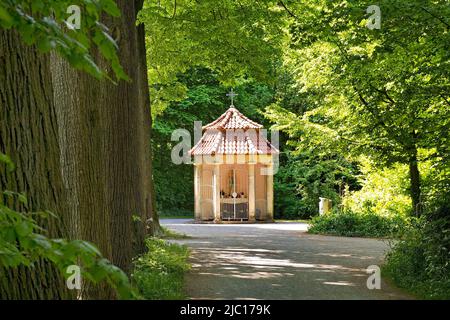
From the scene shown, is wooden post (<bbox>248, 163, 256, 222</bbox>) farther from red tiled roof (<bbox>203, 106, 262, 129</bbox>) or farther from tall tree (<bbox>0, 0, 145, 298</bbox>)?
tall tree (<bbox>0, 0, 145, 298</bbox>)

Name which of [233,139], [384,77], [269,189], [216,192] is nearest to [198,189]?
[216,192]

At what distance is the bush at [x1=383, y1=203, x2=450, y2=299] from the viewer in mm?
10141

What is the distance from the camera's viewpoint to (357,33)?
12.3 metres

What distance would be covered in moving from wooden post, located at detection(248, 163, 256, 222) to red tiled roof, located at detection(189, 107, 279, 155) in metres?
0.82

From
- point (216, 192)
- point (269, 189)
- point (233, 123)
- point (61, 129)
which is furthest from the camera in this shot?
point (233, 123)

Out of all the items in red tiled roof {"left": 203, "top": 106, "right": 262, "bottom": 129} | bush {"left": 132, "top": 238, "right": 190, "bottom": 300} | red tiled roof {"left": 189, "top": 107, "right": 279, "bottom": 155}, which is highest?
red tiled roof {"left": 203, "top": 106, "right": 262, "bottom": 129}

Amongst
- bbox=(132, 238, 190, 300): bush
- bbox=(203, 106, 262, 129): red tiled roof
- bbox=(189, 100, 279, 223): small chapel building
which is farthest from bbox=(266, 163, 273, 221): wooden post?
bbox=(132, 238, 190, 300): bush

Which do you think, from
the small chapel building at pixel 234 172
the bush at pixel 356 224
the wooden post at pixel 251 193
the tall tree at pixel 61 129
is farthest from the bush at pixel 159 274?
the small chapel building at pixel 234 172

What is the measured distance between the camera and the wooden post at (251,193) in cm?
3142

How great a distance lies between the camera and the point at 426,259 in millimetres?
10797

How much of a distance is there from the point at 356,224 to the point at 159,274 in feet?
45.4

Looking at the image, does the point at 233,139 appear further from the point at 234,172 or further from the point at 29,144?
the point at 29,144
